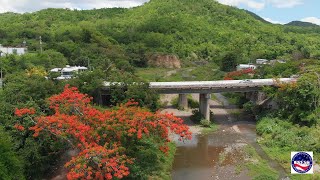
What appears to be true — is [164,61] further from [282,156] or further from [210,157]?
[282,156]

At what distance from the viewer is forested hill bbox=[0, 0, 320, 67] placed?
87.6 metres

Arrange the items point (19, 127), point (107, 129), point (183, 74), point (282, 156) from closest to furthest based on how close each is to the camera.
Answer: point (107, 129)
point (19, 127)
point (282, 156)
point (183, 74)

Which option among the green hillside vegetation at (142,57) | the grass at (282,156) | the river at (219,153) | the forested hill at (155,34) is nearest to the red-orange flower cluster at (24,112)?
the green hillside vegetation at (142,57)

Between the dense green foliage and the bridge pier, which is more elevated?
the dense green foliage

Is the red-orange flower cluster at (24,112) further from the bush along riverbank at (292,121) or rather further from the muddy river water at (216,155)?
the bush along riverbank at (292,121)

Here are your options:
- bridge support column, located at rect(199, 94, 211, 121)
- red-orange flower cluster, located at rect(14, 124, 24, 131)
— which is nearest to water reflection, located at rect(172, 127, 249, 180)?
bridge support column, located at rect(199, 94, 211, 121)

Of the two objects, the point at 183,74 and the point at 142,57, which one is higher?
the point at 142,57

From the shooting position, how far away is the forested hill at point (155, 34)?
87.6m

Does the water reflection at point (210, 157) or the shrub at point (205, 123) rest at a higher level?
the shrub at point (205, 123)

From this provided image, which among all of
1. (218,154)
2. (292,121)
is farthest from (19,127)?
(292,121)

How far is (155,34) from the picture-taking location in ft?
360

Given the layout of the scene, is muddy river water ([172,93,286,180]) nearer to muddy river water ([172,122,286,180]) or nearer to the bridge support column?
muddy river water ([172,122,286,180])

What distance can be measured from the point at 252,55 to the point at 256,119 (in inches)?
2317

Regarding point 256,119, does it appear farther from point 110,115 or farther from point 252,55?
point 252,55
